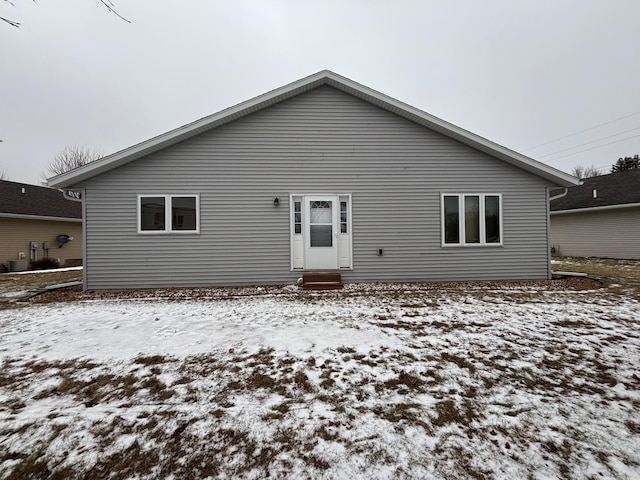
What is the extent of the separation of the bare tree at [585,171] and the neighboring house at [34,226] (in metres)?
70.5

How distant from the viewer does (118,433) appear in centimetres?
225

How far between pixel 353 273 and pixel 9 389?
22.3ft

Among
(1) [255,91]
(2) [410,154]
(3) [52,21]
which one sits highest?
(1) [255,91]

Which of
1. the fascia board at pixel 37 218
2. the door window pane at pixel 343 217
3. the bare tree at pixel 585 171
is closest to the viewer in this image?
the door window pane at pixel 343 217

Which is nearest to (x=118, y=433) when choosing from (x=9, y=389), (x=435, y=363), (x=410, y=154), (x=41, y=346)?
(x=9, y=389)

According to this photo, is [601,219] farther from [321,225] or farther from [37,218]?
[37,218]

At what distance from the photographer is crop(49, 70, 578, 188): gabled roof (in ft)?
24.8

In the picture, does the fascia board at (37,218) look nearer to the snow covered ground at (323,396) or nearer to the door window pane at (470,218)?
the snow covered ground at (323,396)

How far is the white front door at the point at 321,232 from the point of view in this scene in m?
8.32

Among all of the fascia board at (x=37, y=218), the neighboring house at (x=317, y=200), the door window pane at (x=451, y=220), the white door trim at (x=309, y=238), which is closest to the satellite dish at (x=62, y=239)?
the fascia board at (x=37, y=218)

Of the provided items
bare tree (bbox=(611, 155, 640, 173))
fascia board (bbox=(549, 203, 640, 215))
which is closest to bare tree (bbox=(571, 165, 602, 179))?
bare tree (bbox=(611, 155, 640, 173))

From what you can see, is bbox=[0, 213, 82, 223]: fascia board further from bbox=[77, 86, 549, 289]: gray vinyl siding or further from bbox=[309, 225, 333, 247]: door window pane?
bbox=[309, 225, 333, 247]: door window pane

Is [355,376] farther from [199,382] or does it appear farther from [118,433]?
[118,433]

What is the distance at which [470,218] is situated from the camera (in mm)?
8617
